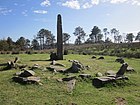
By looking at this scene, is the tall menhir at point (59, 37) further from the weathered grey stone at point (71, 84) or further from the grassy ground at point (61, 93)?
the weathered grey stone at point (71, 84)

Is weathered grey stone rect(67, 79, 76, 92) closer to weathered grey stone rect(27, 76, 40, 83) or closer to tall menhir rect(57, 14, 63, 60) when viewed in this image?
weathered grey stone rect(27, 76, 40, 83)

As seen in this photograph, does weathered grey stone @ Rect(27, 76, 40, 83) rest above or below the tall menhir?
below

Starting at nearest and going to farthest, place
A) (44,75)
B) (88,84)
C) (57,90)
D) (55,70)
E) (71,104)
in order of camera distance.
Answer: (71,104) → (57,90) → (88,84) → (44,75) → (55,70)

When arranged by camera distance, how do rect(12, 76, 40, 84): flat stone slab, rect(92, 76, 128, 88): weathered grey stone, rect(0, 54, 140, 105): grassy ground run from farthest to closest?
rect(92, 76, 128, 88): weathered grey stone, rect(12, 76, 40, 84): flat stone slab, rect(0, 54, 140, 105): grassy ground

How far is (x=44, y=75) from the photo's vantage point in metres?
18.0

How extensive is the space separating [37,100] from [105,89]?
16.6 ft

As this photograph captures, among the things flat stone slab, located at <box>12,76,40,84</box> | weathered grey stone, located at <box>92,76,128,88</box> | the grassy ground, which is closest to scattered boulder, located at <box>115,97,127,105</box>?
the grassy ground

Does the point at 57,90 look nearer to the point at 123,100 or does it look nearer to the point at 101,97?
the point at 101,97

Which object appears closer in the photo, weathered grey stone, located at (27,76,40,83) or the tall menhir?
weathered grey stone, located at (27,76,40,83)

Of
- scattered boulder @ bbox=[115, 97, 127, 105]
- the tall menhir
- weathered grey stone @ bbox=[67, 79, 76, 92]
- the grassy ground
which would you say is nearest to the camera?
the grassy ground

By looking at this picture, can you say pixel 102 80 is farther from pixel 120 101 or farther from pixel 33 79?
pixel 33 79

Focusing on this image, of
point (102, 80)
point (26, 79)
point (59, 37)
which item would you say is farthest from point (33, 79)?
point (59, 37)

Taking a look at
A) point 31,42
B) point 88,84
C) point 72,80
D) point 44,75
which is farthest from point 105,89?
point 31,42

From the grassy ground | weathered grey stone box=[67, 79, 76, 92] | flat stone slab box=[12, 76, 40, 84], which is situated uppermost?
flat stone slab box=[12, 76, 40, 84]
